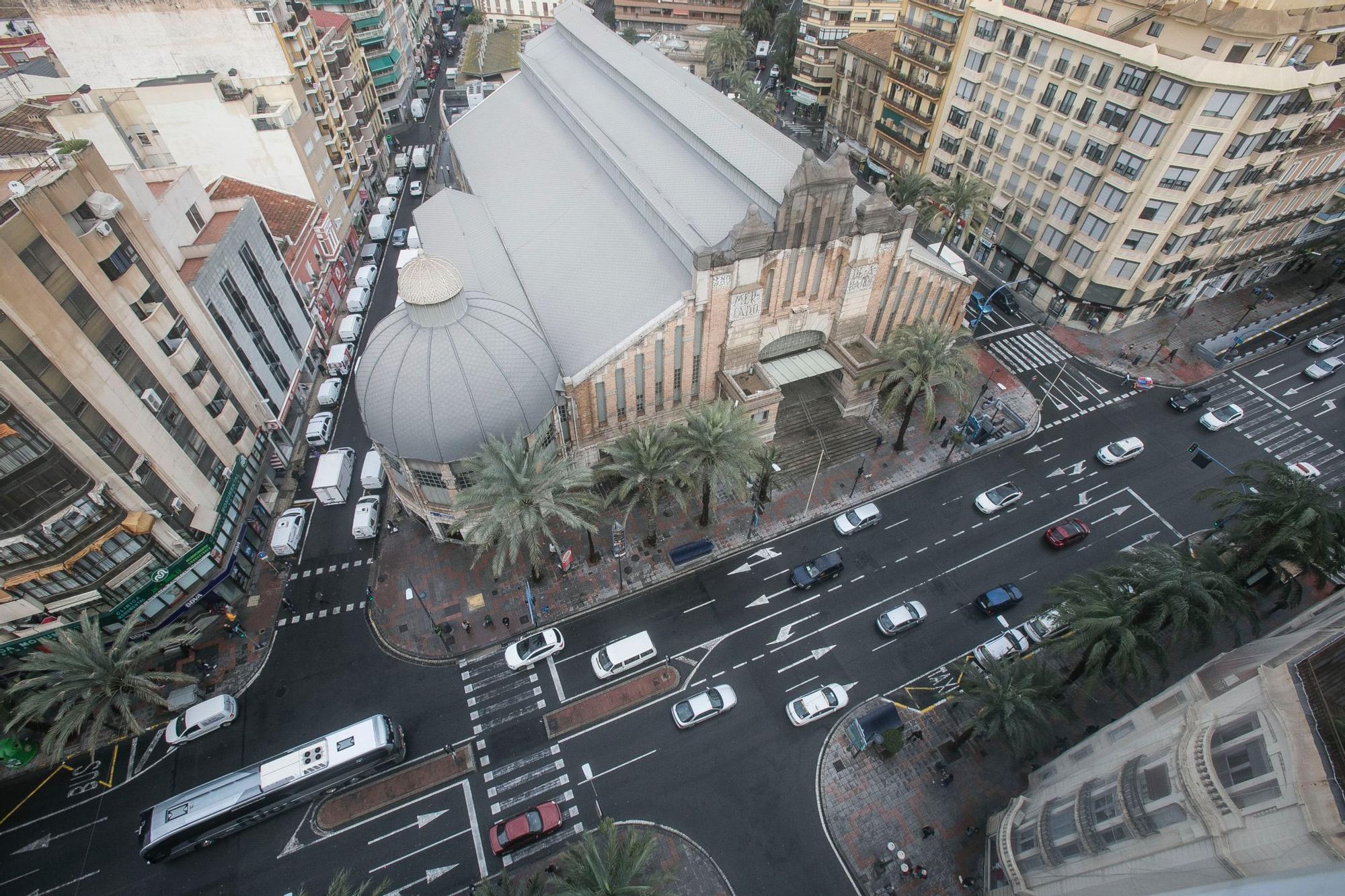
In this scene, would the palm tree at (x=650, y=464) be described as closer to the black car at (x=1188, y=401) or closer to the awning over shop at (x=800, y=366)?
the awning over shop at (x=800, y=366)

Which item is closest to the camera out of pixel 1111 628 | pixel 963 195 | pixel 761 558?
pixel 1111 628

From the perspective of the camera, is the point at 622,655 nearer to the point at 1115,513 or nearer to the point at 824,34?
the point at 1115,513

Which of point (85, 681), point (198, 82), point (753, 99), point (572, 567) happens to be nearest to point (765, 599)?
point (572, 567)

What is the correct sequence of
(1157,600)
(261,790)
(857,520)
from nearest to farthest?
(1157,600), (261,790), (857,520)

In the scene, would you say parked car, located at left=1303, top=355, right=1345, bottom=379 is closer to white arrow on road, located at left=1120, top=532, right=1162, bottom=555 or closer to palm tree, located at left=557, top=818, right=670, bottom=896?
white arrow on road, located at left=1120, top=532, right=1162, bottom=555

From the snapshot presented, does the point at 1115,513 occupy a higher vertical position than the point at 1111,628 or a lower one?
lower

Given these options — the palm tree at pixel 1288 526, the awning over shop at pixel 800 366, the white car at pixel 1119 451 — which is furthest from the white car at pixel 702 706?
the white car at pixel 1119 451
